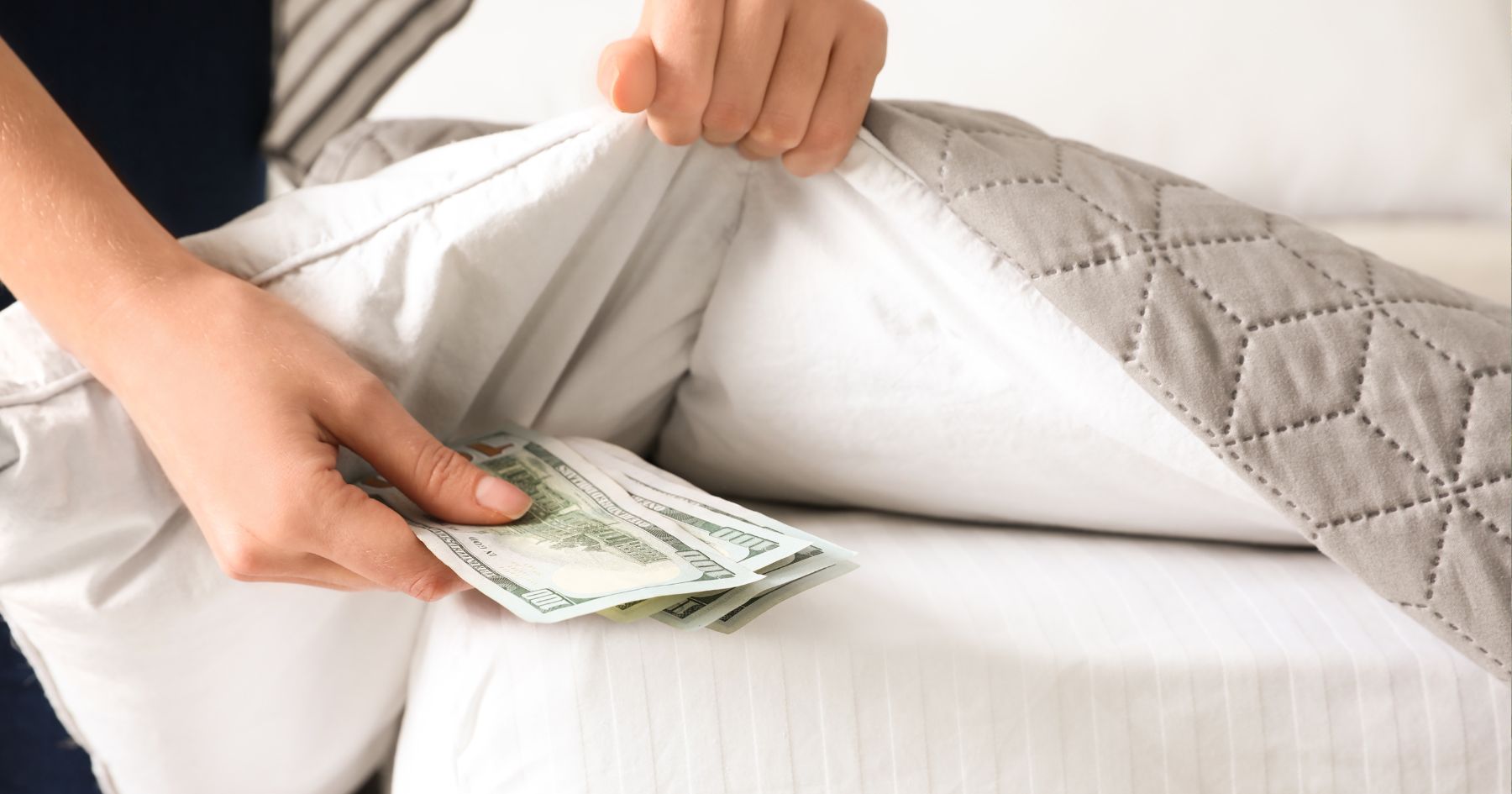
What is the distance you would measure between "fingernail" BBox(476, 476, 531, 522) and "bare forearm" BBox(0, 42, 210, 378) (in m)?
0.18

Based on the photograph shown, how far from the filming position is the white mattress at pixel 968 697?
1.43ft

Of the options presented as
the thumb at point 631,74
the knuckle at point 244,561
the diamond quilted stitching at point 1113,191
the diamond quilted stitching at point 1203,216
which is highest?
the thumb at point 631,74

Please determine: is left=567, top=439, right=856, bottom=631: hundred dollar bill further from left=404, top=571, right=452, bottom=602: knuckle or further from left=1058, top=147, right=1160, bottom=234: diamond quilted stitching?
left=1058, top=147, right=1160, bottom=234: diamond quilted stitching

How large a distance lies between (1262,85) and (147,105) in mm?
1162

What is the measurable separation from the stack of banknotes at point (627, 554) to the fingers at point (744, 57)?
0.20 m

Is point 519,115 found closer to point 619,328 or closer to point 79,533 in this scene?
point 619,328

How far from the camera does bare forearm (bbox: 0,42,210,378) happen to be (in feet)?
1.53

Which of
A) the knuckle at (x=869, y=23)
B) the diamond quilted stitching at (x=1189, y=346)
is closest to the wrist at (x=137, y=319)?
the knuckle at (x=869, y=23)

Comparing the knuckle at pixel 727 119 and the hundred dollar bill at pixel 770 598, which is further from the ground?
the knuckle at pixel 727 119

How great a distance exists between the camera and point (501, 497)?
0.47m

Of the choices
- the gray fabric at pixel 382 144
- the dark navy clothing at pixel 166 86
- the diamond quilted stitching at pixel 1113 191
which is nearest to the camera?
the diamond quilted stitching at pixel 1113 191

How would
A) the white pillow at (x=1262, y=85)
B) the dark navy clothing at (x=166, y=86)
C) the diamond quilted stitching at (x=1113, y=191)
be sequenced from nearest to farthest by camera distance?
1. the diamond quilted stitching at (x=1113, y=191)
2. the dark navy clothing at (x=166, y=86)
3. the white pillow at (x=1262, y=85)

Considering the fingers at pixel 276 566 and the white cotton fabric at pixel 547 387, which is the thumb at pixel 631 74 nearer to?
the white cotton fabric at pixel 547 387

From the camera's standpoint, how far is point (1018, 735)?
46 centimetres
